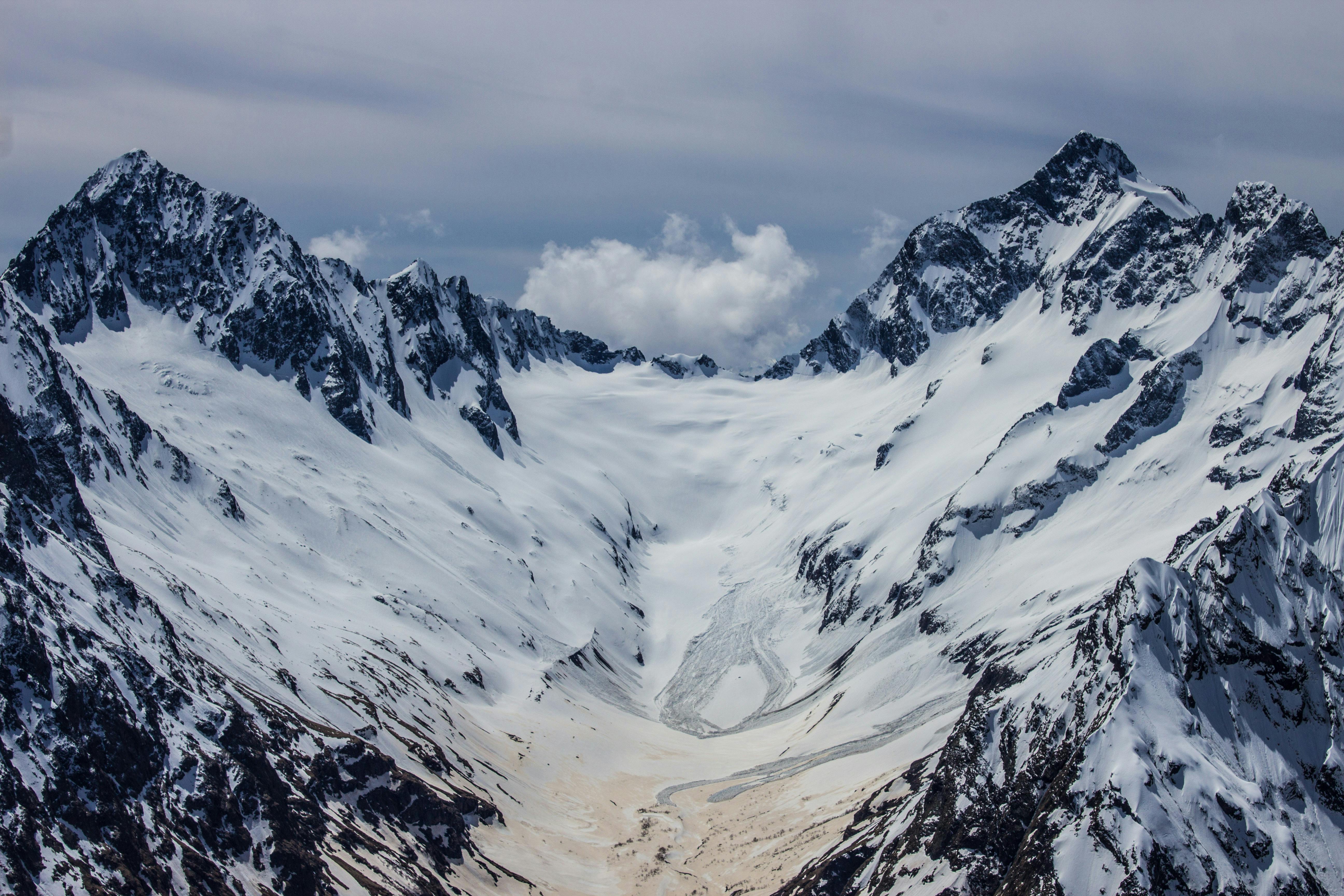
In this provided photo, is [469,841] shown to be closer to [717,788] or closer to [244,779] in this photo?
[244,779]

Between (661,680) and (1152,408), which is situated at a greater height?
(1152,408)

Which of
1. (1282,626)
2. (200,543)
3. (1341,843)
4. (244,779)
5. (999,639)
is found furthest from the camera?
(999,639)

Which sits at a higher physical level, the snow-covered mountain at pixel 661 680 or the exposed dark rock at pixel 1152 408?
the exposed dark rock at pixel 1152 408

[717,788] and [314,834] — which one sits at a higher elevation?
[717,788]

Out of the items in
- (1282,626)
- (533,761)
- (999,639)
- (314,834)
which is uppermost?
(999,639)

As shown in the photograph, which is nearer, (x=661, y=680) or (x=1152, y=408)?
(x=661, y=680)

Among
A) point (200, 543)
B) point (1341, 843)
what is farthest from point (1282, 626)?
point (200, 543)

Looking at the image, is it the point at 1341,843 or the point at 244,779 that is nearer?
the point at 1341,843

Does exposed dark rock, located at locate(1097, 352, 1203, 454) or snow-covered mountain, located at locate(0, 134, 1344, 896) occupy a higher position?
exposed dark rock, located at locate(1097, 352, 1203, 454)

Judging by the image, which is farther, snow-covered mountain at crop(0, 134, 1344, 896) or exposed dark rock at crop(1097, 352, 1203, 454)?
exposed dark rock at crop(1097, 352, 1203, 454)

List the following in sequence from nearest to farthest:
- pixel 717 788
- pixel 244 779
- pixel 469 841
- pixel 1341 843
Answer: pixel 1341 843 < pixel 244 779 < pixel 469 841 < pixel 717 788

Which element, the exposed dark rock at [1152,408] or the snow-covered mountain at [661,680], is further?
the exposed dark rock at [1152,408]
